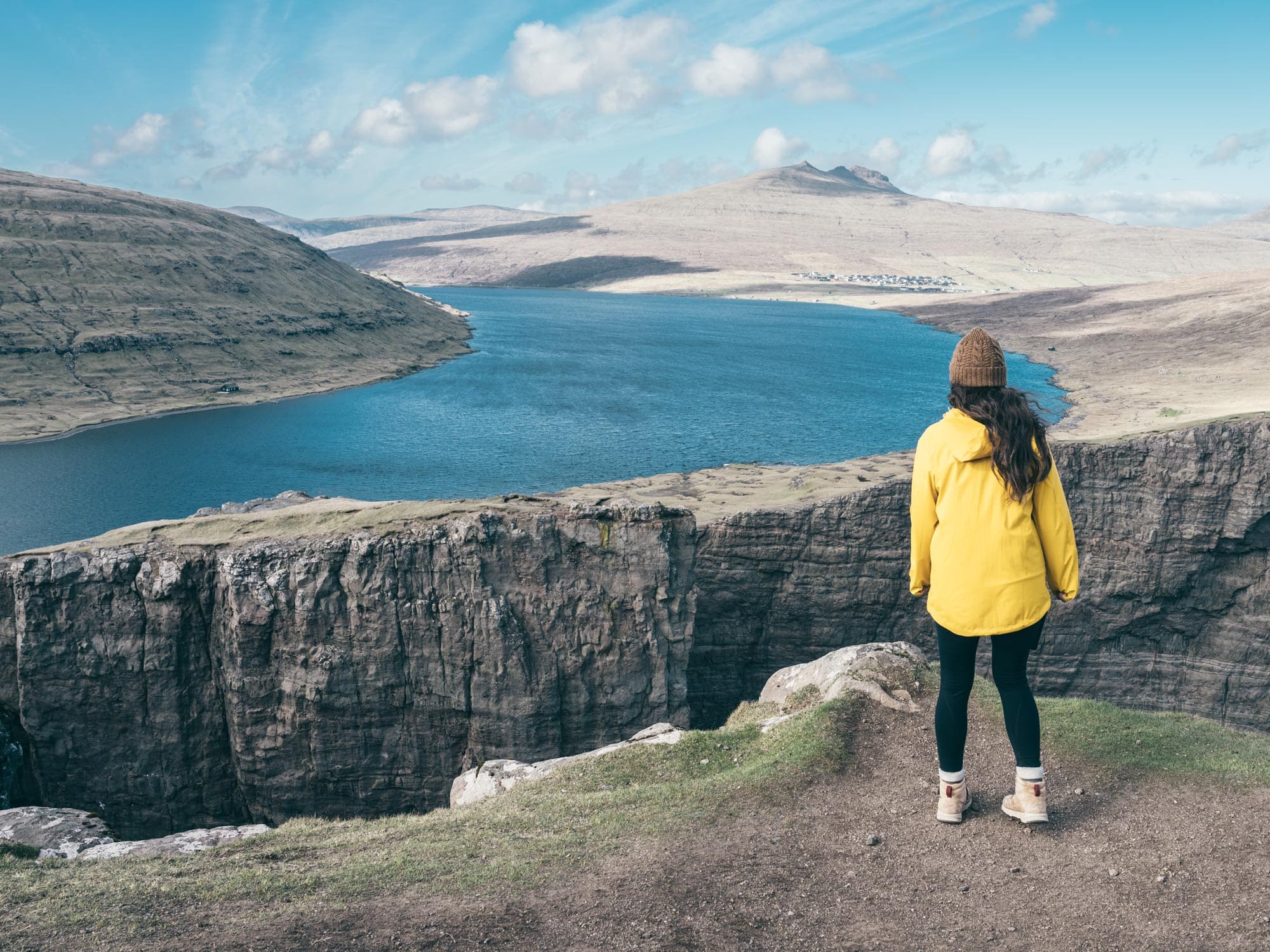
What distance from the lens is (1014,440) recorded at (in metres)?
8.90

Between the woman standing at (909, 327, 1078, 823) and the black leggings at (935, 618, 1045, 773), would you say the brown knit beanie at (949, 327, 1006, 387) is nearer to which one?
the woman standing at (909, 327, 1078, 823)

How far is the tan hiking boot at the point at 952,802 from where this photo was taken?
404 inches

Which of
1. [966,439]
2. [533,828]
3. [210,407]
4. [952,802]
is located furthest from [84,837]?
[210,407]

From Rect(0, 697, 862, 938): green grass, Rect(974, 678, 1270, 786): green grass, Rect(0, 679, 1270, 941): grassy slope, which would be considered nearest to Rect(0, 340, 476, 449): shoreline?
Rect(0, 697, 862, 938): green grass

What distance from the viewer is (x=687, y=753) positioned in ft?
46.9

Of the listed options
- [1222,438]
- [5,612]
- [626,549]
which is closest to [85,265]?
[5,612]

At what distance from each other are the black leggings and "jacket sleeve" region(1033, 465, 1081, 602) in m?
0.59

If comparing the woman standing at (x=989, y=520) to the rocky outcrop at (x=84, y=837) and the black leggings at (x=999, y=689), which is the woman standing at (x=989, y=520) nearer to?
the black leggings at (x=999, y=689)

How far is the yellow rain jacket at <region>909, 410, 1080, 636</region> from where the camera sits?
29.5 feet

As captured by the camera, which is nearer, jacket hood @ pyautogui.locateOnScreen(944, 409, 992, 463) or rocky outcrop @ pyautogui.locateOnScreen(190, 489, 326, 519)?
jacket hood @ pyautogui.locateOnScreen(944, 409, 992, 463)

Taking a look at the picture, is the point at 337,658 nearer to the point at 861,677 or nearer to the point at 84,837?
the point at 84,837

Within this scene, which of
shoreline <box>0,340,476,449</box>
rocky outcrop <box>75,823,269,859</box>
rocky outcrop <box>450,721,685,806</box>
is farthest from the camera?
shoreline <box>0,340,476,449</box>

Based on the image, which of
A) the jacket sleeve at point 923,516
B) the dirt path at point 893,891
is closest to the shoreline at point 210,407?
the dirt path at point 893,891

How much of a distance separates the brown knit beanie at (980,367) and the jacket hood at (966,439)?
345 millimetres
